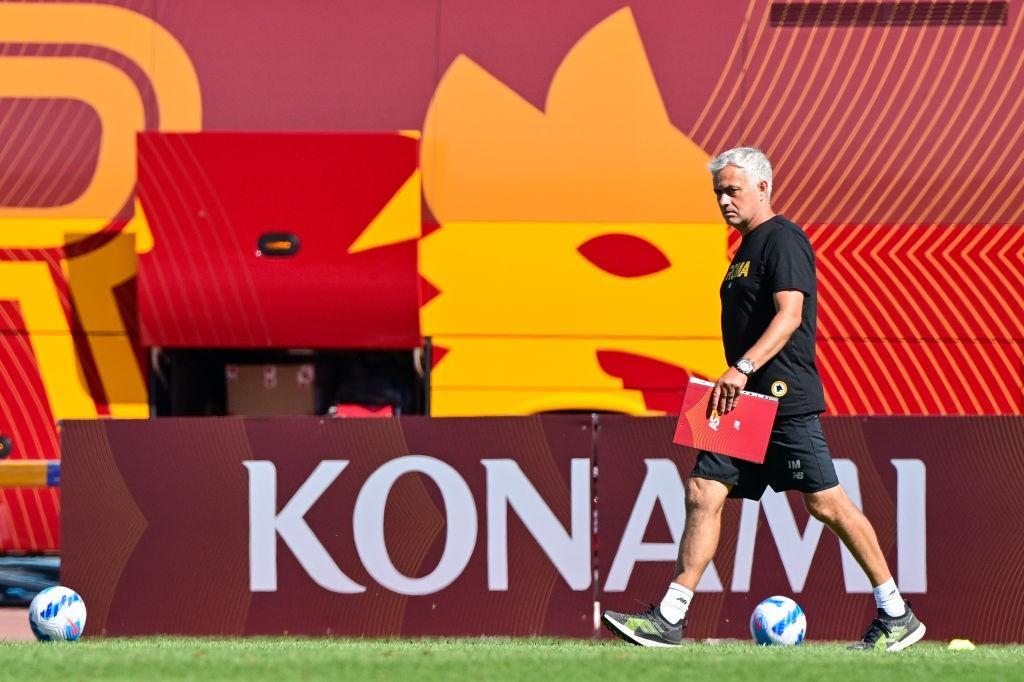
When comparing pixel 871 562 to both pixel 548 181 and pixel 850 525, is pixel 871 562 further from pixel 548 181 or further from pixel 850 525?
pixel 548 181

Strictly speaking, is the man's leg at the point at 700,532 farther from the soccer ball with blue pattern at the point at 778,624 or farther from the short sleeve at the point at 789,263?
the soccer ball with blue pattern at the point at 778,624

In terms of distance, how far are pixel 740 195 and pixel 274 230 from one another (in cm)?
357

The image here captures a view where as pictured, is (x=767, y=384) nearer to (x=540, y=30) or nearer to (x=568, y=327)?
(x=568, y=327)

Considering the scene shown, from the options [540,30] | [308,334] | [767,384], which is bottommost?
[308,334]

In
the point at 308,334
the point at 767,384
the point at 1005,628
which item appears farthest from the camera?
the point at 308,334

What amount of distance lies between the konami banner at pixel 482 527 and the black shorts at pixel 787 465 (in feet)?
4.93

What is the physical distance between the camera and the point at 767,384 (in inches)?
210

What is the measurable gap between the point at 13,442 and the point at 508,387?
2.70m

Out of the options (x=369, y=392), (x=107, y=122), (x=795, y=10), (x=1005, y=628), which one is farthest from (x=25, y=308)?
(x=1005, y=628)

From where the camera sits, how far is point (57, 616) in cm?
638

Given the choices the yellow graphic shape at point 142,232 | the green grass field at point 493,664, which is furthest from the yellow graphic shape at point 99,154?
the green grass field at point 493,664

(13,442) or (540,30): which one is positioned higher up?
(540,30)

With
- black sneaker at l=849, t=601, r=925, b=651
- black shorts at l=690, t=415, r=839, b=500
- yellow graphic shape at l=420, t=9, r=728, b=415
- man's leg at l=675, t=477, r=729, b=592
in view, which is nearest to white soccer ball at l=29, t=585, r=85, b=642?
yellow graphic shape at l=420, t=9, r=728, b=415

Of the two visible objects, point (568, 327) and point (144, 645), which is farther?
point (568, 327)
